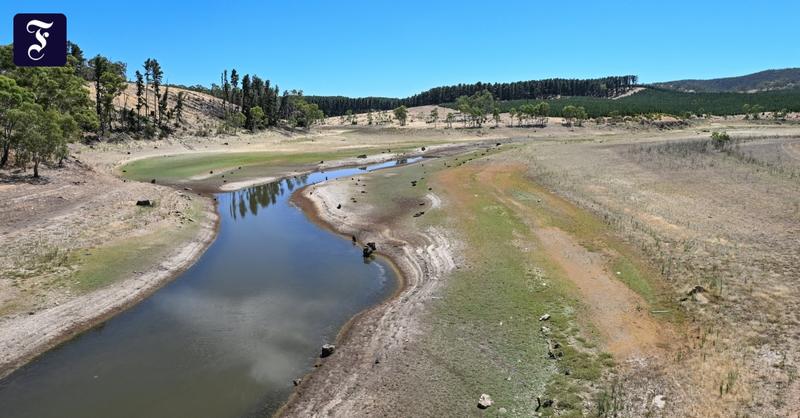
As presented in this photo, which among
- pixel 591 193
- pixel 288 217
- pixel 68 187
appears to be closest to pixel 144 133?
pixel 68 187

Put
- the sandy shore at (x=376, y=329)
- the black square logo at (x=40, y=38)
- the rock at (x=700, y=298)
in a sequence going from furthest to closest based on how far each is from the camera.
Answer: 1. the black square logo at (x=40, y=38)
2. the rock at (x=700, y=298)
3. the sandy shore at (x=376, y=329)

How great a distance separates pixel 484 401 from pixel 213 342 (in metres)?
11.9

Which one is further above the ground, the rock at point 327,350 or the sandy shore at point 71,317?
the sandy shore at point 71,317

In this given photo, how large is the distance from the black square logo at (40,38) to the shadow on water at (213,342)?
3032 centimetres

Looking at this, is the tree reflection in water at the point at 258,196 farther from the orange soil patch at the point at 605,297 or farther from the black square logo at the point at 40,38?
the orange soil patch at the point at 605,297

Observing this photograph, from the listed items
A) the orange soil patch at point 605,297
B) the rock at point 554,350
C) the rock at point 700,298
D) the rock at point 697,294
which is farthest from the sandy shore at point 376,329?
the rock at point 700,298

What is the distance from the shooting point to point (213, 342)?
65.5ft

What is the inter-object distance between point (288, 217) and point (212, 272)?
50.6 ft

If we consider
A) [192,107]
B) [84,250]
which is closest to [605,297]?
[84,250]

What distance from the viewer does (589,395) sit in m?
14.6

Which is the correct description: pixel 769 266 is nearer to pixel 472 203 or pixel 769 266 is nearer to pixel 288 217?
pixel 472 203

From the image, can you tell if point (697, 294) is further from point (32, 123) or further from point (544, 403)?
point (32, 123)

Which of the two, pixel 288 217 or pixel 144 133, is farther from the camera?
pixel 144 133

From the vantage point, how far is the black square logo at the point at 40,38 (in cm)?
4372
